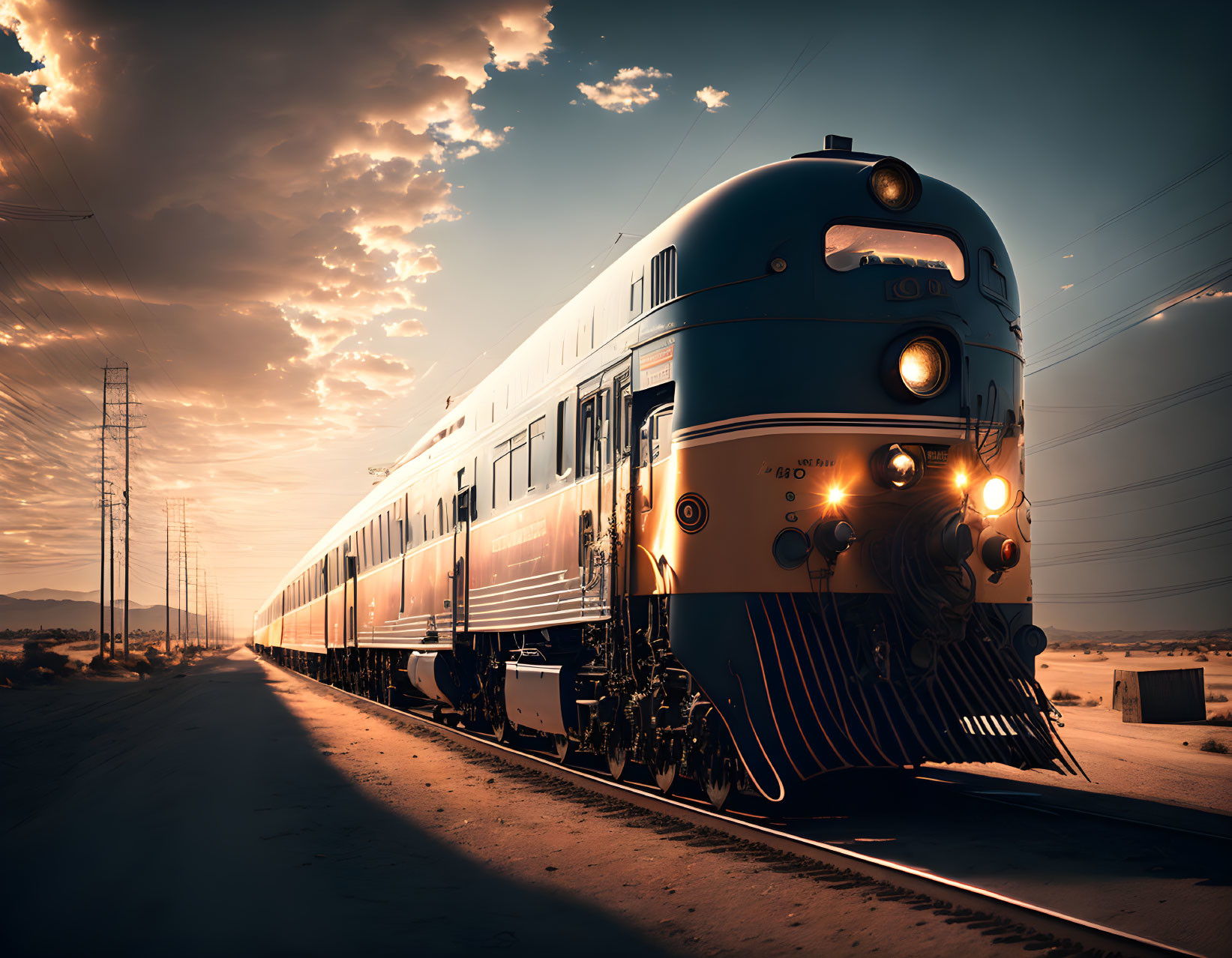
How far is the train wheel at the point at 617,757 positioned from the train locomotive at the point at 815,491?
338 mm

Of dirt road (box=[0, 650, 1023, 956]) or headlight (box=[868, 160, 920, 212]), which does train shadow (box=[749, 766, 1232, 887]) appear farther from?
headlight (box=[868, 160, 920, 212])

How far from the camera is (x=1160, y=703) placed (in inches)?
631

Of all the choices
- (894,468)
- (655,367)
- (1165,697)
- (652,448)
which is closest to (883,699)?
(894,468)

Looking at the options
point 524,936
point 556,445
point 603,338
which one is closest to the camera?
point 524,936

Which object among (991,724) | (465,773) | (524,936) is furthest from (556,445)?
(524,936)

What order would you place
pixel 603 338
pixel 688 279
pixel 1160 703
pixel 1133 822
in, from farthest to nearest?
1. pixel 1160 703
2. pixel 603 338
3. pixel 688 279
4. pixel 1133 822

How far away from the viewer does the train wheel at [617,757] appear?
9.45 meters

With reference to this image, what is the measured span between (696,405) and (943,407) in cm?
190

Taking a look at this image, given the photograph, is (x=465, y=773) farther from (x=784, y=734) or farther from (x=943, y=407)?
(x=943, y=407)

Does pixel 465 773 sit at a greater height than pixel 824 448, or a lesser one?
lesser

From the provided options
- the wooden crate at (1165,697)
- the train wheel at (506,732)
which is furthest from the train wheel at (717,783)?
the wooden crate at (1165,697)

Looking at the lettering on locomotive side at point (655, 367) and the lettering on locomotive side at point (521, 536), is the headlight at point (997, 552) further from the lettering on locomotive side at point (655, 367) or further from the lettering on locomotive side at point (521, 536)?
the lettering on locomotive side at point (521, 536)

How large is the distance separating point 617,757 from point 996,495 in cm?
426

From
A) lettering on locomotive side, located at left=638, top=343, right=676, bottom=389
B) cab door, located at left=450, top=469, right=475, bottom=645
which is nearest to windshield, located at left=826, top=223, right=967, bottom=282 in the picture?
lettering on locomotive side, located at left=638, top=343, right=676, bottom=389
